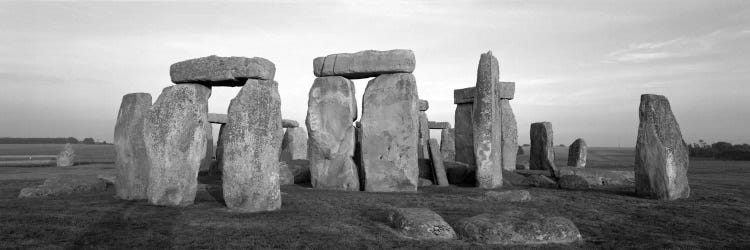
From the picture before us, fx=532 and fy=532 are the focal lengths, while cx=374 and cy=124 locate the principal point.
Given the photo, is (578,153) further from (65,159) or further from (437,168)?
(65,159)

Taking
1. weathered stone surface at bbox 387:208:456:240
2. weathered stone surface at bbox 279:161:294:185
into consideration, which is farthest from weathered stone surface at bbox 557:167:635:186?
weathered stone surface at bbox 387:208:456:240

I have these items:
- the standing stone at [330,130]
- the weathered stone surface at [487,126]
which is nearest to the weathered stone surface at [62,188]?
the standing stone at [330,130]

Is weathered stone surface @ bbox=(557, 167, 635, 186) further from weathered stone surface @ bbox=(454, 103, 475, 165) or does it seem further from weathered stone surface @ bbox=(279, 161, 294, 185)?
weathered stone surface @ bbox=(279, 161, 294, 185)

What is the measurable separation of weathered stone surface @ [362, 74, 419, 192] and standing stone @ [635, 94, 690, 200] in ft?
17.2

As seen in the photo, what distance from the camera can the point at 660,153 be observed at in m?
11.5

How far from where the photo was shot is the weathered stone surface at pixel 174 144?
9.77 metres

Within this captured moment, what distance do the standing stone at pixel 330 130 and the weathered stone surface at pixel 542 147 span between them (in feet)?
31.2

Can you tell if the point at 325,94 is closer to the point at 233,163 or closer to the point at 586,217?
the point at 233,163

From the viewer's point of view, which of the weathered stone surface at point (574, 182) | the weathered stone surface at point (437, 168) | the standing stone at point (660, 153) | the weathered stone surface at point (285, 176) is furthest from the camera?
the weathered stone surface at point (437, 168)

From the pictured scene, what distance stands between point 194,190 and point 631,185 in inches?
452

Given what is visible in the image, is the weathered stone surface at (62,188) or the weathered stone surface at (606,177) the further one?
the weathered stone surface at (606,177)

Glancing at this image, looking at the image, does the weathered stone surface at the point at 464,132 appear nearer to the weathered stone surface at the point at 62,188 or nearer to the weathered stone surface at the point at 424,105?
the weathered stone surface at the point at 424,105

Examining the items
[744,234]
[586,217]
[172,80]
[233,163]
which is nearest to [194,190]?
[233,163]

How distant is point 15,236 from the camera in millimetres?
6898
